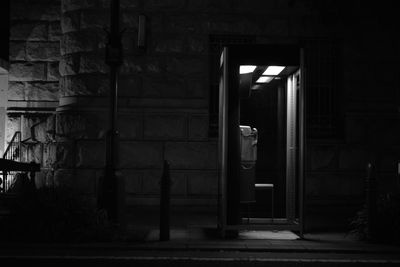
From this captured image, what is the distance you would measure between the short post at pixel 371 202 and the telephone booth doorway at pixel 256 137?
42.1 inches

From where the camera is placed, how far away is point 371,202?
9.25 meters

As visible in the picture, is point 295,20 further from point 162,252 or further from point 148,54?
point 162,252

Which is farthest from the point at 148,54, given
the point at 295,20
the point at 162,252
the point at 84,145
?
the point at 162,252

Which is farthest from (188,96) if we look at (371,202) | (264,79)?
(371,202)

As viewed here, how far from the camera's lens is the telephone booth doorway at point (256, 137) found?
9664 mm

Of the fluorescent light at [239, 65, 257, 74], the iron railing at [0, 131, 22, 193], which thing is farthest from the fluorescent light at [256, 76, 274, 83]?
the iron railing at [0, 131, 22, 193]

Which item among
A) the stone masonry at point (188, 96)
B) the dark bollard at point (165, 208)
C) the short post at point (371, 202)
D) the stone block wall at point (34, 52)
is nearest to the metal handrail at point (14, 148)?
the stone block wall at point (34, 52)

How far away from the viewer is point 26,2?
1544cm

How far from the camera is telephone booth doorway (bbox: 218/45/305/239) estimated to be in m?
9.66

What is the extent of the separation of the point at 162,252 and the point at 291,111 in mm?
3781

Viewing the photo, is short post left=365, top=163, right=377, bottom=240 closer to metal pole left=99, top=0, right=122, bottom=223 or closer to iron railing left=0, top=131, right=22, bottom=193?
metal pole left=99, top=0, right=122, bottom=223

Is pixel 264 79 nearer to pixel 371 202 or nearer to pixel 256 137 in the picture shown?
pixel 256 137

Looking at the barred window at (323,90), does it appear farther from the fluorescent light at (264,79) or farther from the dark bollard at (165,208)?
the dark bollard at (165,208)

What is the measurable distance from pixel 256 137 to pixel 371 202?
234cm
